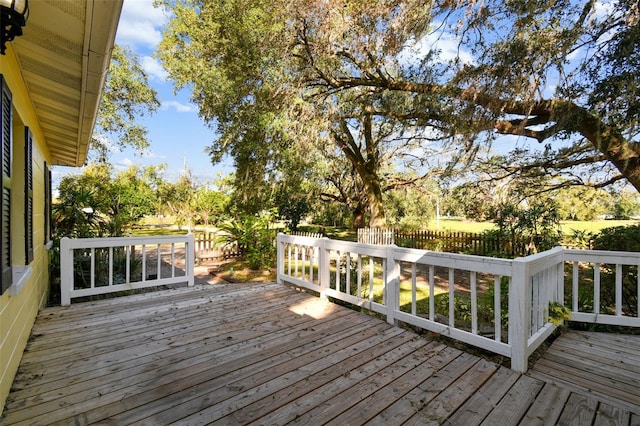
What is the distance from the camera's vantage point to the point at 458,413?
171 centimetres

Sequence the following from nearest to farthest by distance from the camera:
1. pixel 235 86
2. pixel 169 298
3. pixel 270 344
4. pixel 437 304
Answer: pixel 270 344, pixel 169 298, pixel 437 304, pixel 235 86

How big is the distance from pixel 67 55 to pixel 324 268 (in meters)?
3.10

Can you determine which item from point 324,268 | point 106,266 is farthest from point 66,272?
point 324,268

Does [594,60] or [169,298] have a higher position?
[594,60]

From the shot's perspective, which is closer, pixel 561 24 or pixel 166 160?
pixel 561 24

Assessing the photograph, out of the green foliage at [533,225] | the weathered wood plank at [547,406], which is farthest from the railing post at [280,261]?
the green foliage at [533,225]

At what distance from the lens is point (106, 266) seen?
5.05m

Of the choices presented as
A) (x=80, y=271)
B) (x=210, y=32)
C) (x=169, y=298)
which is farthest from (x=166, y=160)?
(x=169, y=298)

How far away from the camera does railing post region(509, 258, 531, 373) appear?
2.15 metres

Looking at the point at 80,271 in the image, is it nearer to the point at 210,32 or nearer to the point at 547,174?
the point at 210,32

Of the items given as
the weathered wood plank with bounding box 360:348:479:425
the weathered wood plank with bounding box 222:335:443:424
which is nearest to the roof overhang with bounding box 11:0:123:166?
the weathered wood plank with bounding box 222:335:443:424

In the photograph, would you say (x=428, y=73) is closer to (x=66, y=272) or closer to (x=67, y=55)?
(x=67, y=55)

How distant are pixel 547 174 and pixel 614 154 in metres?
2.25

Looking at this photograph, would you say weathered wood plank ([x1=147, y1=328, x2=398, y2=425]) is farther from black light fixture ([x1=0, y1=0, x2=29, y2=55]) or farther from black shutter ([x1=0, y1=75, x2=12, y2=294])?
black light fixture ([x1=0, y1=0, x2=29, y2=55])
